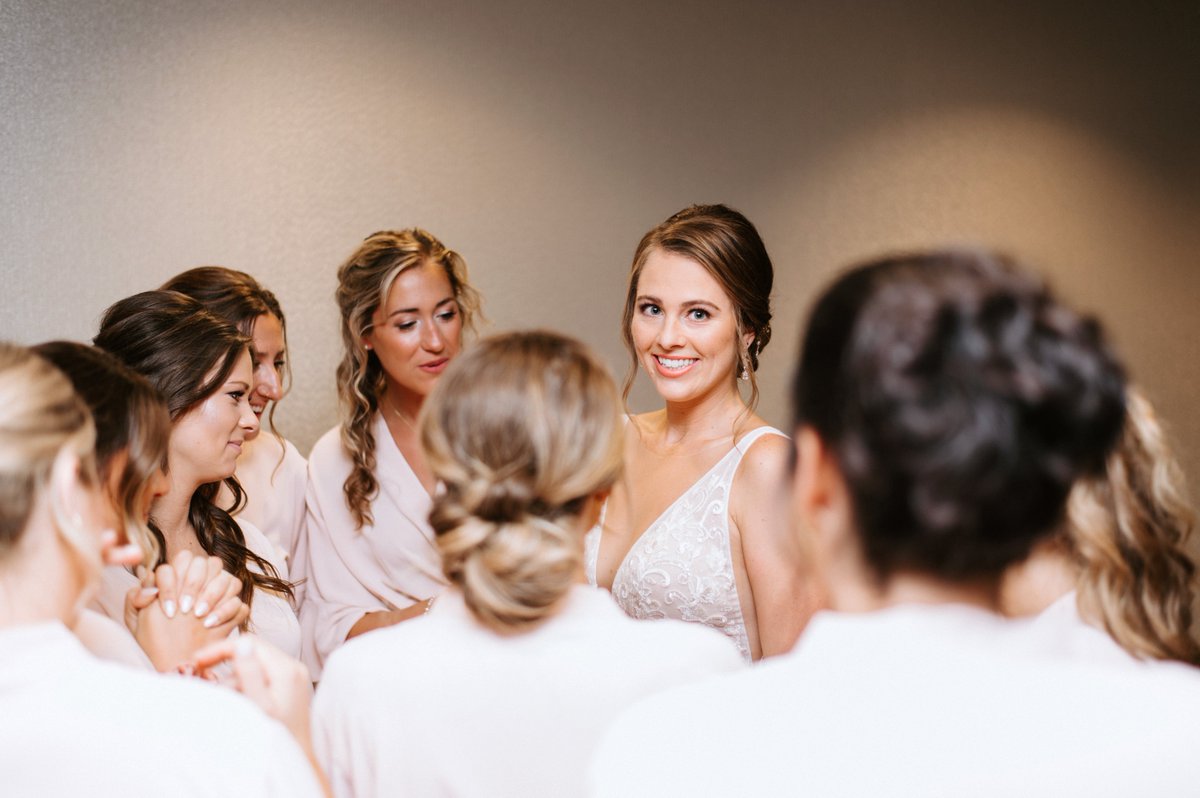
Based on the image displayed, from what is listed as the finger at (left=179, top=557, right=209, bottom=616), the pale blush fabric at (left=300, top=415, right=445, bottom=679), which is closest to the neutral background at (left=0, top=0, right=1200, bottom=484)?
the pale blush fabric at (left=300, top=415, right=445, bottom=679)

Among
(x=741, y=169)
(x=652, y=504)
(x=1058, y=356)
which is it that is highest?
(x=741, y=169)

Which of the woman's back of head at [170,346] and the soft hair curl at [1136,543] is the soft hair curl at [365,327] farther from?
the soft hair curl at [1136,543]

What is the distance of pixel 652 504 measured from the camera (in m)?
2.06

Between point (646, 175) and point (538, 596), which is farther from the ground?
point (646, 175)

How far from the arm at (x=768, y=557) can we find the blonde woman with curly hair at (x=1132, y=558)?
2.32 feet

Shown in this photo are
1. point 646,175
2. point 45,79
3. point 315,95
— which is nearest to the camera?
point 45,79

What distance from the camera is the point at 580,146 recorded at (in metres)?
3.00

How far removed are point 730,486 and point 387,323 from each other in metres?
0.93

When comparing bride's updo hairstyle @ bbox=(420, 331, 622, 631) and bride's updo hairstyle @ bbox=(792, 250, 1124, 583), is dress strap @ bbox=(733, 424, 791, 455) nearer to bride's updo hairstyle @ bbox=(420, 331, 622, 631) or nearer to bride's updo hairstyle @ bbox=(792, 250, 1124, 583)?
bride's updo hairstyle @ bbox=(420, 331, 622, 631)

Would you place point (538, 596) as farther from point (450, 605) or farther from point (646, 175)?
point (646, 175)

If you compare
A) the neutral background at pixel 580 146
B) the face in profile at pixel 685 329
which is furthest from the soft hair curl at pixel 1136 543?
the neutral background at pixel 580 146

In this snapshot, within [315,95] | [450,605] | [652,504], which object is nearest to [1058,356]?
[450,605]

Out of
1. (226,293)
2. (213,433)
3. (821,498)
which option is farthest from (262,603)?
(821,498)

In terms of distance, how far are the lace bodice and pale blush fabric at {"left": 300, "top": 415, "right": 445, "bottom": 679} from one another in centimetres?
53
